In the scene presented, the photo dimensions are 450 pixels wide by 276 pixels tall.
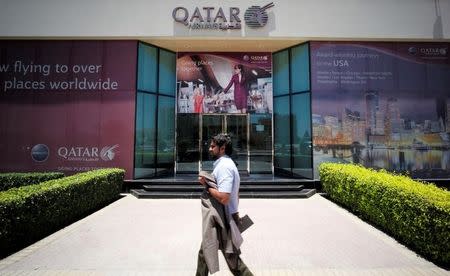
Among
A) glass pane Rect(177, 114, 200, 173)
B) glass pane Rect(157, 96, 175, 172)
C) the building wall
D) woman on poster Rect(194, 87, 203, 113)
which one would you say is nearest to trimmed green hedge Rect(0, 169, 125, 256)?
glass pane Rect(157, 96, 175, 172)

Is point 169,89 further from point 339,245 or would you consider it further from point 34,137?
point 339,245

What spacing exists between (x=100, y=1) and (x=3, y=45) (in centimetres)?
421

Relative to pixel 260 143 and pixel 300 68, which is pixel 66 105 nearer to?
pixel 260 143

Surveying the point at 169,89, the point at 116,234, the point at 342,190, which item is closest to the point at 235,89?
the point at 169,89

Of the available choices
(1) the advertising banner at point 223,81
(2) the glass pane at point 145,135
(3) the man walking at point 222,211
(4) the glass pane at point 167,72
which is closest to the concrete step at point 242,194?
(2) the glass pane at point 145,135

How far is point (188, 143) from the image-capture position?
1445 centimetres

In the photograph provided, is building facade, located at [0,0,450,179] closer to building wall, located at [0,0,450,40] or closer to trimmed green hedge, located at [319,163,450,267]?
building wall, located at [0,0,450,40]

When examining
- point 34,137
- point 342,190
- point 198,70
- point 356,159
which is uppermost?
point 198,70

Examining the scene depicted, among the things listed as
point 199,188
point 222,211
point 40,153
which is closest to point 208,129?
point 199,188

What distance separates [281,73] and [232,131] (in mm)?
3352

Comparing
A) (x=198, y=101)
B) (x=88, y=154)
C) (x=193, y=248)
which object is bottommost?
(x=193, y=248)

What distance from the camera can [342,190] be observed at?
924 cm

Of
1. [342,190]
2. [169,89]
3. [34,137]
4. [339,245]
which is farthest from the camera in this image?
[169,89]

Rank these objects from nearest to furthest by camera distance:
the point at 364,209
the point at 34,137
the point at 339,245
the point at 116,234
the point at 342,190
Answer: the point at 339,245
the point at 116,234
the point at 364,209
the point at 342,190
the point at 34,137
